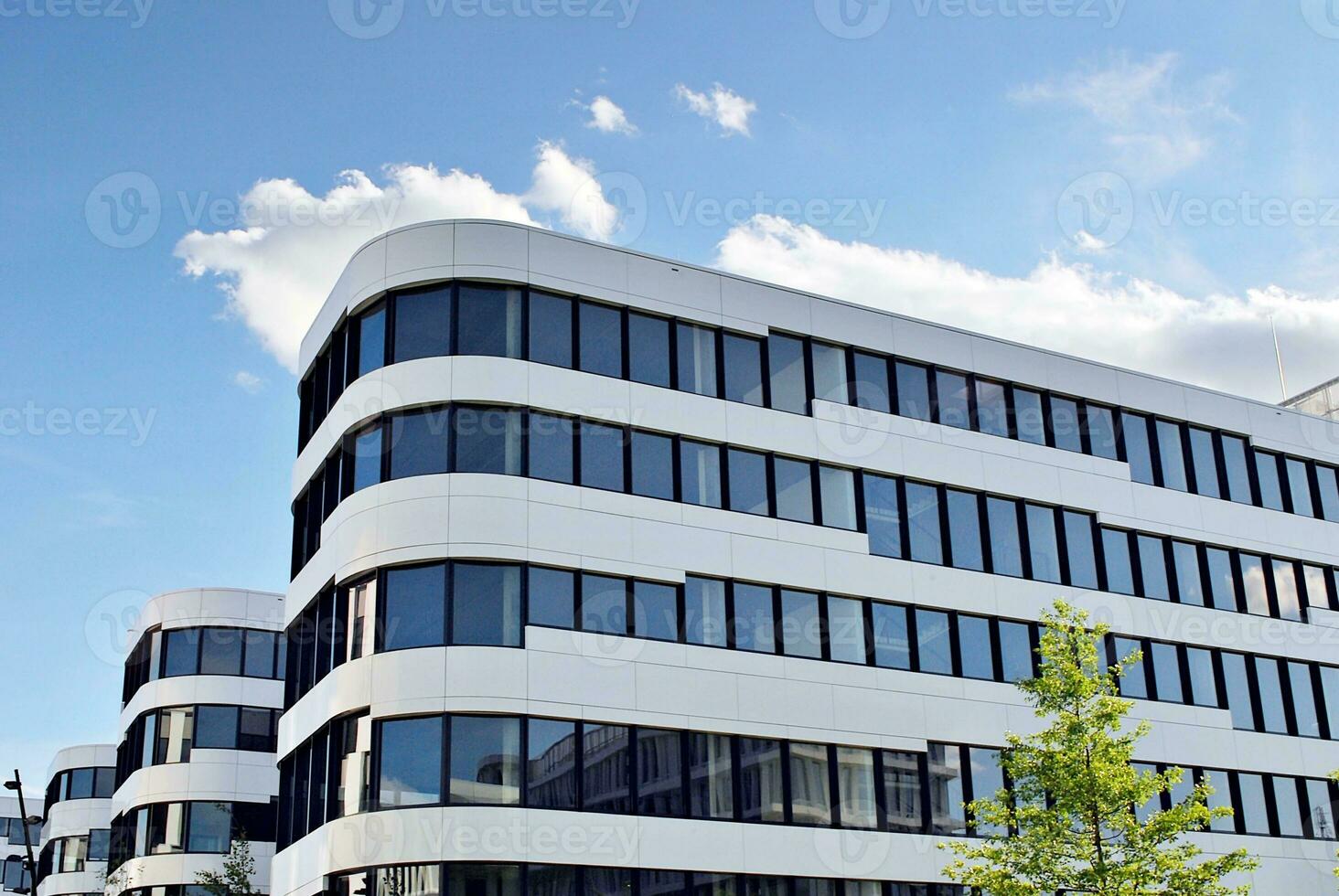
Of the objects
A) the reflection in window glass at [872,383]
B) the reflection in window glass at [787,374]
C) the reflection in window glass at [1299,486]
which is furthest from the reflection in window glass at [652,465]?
the reflection in window glass at [1299,486]

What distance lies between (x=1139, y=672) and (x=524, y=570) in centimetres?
1740

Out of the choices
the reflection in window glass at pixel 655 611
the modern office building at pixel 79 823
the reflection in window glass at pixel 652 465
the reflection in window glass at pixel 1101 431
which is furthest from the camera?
the modern office building at pixel 79 823

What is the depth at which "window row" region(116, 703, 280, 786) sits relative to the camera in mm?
55312

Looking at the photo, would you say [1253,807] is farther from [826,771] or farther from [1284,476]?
[826,771]

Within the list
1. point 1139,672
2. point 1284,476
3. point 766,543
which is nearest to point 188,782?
point 766,543

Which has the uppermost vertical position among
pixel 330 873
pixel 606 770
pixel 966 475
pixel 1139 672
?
pixel 966 475

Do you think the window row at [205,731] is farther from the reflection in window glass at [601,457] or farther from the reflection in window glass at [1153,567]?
the reflection in window glass at [1153,567]

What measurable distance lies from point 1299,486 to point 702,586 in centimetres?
2133

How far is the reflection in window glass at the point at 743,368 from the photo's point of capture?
35.9 meters

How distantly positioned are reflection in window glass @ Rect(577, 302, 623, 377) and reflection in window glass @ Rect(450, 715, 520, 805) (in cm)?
826

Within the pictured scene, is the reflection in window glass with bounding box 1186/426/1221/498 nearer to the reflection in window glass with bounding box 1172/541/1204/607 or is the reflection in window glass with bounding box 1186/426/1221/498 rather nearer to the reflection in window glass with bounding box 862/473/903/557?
the reflection in window glass with bounding box 1172/541/1204/607

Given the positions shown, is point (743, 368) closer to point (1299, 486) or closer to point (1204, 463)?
point (1204, 463)

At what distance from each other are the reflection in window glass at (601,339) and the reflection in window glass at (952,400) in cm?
918

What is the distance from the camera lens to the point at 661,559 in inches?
1304
